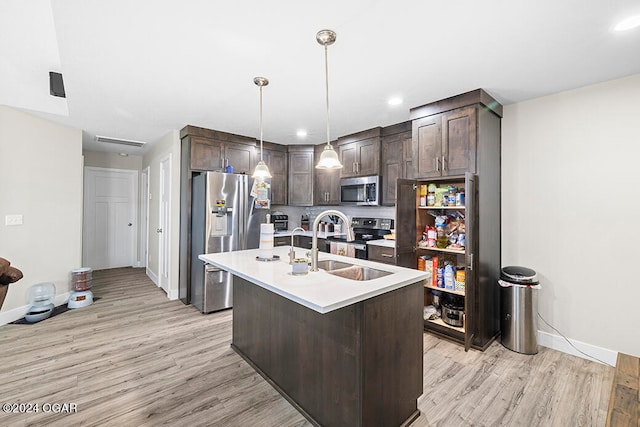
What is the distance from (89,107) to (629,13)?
4742 millimetres

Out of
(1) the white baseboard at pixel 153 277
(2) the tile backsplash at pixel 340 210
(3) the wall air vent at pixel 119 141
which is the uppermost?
(3) the wall air vent at pixel 119 141

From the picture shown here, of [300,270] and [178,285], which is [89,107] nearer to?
[178,285]

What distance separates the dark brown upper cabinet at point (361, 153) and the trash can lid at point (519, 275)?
1.95 metres

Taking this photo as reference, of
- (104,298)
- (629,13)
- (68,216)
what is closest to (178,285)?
(104,298)

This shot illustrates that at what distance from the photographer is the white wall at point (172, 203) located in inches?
158

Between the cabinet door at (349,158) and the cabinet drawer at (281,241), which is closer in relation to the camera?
the cabinet door at (349,158)

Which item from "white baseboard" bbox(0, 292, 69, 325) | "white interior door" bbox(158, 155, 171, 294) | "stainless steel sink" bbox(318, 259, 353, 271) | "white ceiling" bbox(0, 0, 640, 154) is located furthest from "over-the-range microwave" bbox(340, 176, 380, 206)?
"white baseboard" bbox(0, 292, 69, 325)

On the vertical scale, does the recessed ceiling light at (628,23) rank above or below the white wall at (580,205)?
above

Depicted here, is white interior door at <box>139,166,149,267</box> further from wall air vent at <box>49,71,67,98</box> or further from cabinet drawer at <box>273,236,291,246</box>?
cabinet drawer at <box>273,236,291,246</box>

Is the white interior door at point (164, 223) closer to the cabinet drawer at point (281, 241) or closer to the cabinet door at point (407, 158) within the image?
the cabinet drawer at point (281, 241)

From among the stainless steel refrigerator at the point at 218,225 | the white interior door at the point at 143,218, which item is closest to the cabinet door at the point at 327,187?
the stainless steel refrigerator at the point at 218,225

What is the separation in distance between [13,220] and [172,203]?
1.74m

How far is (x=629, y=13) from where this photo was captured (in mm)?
1615

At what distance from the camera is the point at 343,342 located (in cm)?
156
